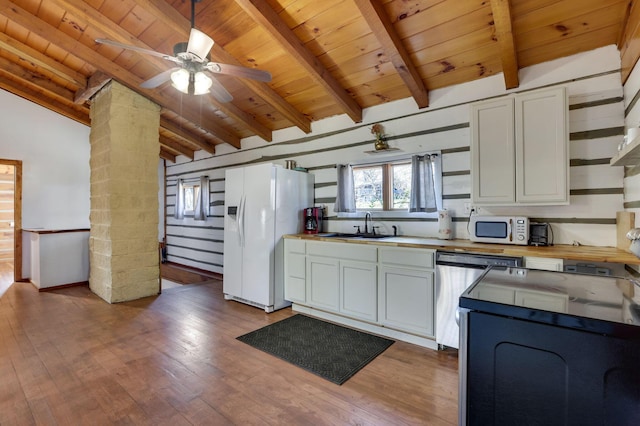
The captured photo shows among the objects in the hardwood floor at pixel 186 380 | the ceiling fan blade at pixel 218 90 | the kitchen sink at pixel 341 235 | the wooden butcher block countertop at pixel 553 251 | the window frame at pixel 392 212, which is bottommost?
the hardwood floor at pixel 186 380

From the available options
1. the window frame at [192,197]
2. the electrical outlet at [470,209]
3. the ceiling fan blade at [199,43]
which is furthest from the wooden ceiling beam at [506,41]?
the window frame at [192,197]

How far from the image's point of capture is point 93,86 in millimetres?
4305

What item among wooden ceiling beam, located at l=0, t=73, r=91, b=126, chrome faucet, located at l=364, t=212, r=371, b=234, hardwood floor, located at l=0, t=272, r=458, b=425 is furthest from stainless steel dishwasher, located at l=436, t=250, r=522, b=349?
wooden ceiling beam, located at l=0, t=73, r=91, b=126

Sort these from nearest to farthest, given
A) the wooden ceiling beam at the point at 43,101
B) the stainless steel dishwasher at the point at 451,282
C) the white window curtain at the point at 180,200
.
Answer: the stainless steel dishwasher at the point at 451,282 → the wooden ceiling beam at the point at 43,101 → the white window curtain at the point at 180,200

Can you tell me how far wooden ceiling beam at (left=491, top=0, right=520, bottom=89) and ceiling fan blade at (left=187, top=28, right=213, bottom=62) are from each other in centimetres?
207

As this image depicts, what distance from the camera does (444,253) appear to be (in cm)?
262

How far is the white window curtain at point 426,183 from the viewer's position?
10.7 ft

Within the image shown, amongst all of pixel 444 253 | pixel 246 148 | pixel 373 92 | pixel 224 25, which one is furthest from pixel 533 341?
pixel 246 148

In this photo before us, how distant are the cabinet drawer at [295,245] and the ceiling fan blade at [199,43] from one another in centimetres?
220

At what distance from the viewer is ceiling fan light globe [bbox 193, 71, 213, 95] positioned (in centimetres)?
250

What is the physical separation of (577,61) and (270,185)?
3197mm

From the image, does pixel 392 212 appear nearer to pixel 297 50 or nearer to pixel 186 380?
pixel 297 50

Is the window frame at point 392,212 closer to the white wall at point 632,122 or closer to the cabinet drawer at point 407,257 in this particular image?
the cabinet drawer at point 407,257

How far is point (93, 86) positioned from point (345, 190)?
3870 millimetres
